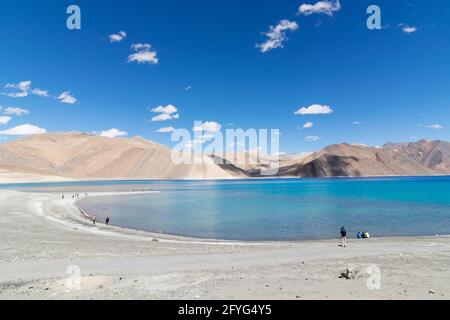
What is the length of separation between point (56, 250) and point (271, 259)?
12.9m

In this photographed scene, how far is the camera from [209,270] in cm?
1630

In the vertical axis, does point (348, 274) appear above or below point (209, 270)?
above

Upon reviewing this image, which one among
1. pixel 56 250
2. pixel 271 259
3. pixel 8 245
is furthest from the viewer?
pixel 8 245

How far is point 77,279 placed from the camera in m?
14.1

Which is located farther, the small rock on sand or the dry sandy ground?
the small rock on sand

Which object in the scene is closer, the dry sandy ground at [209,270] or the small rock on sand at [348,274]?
the dry sandy ground at [209,270]

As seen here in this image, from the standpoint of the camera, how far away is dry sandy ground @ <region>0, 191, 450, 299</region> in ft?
41.1

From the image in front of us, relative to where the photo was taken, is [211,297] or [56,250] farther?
[56,250]

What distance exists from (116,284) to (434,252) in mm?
18612

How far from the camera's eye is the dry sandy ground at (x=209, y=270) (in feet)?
41.1

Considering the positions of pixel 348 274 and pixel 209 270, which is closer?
pixel 348 274
